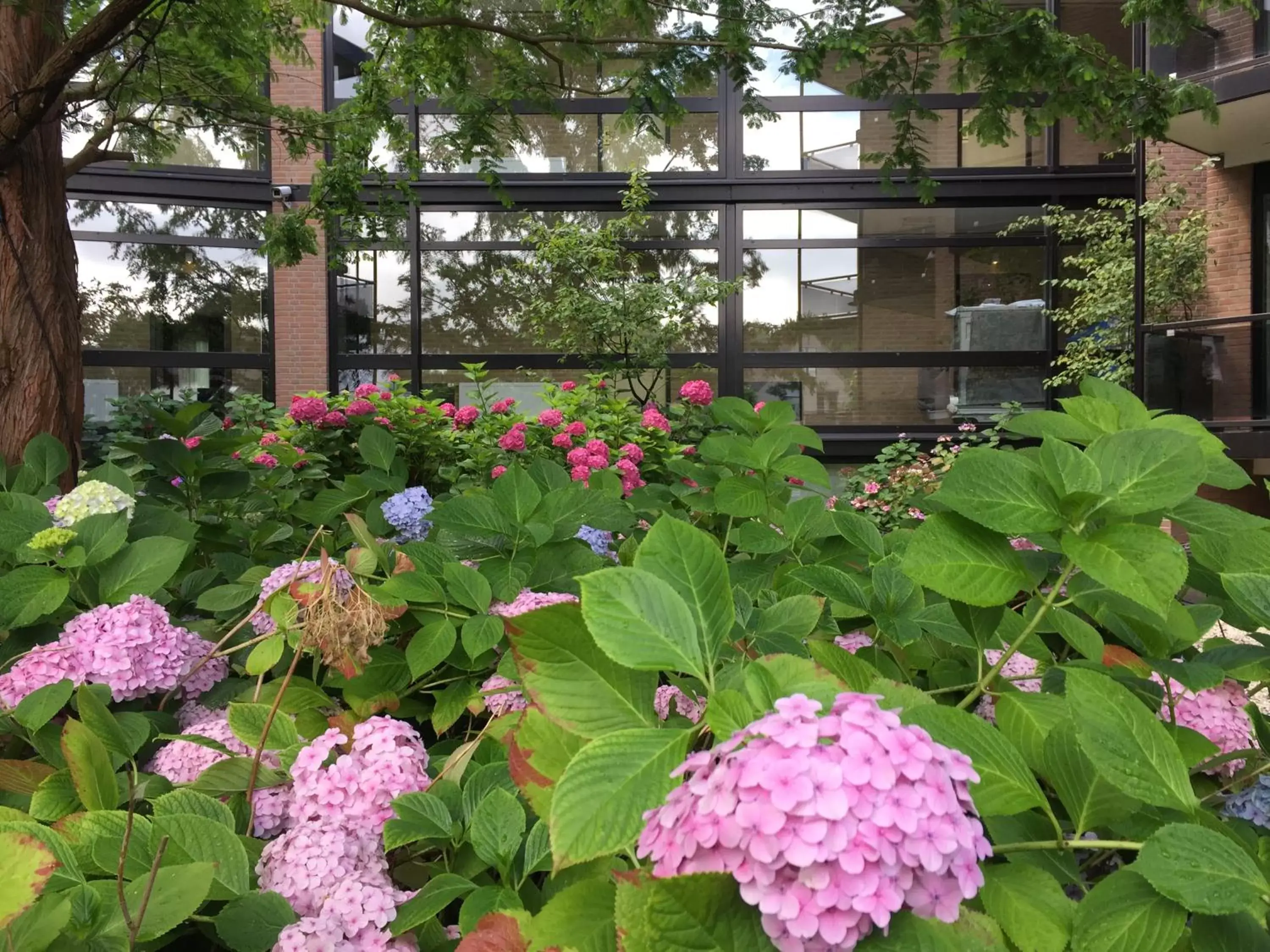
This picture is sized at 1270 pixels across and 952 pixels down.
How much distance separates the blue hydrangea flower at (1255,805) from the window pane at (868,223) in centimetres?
1181

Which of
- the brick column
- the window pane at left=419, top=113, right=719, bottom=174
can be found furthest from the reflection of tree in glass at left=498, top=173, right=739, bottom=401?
the brick column

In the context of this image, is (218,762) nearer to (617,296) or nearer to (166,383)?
(617,296)

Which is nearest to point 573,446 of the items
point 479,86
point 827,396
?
point 479,86

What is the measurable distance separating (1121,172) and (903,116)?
950 cm

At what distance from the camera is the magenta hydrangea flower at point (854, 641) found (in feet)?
3.13

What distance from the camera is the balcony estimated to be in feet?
28.9

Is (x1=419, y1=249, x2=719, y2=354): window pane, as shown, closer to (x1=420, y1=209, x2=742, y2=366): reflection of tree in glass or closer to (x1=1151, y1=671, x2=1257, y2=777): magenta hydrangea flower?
(x1=420, y1=209, x2=742, y2=366): reflection of tree in glass

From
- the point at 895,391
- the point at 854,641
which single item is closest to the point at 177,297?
the point at 895,391

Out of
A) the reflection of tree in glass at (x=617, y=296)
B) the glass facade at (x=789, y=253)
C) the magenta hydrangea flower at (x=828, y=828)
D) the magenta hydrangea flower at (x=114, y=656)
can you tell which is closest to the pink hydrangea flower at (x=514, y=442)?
the magenta hydrangea flower at (x=114, y=656)

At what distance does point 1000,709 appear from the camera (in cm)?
64

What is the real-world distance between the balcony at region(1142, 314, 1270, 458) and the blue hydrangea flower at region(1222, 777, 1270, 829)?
31.4 feet

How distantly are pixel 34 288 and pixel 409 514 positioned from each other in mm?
1158

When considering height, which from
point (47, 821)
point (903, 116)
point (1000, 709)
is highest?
point (903, 116)

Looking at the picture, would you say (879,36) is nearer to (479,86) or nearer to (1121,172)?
(479,86)
